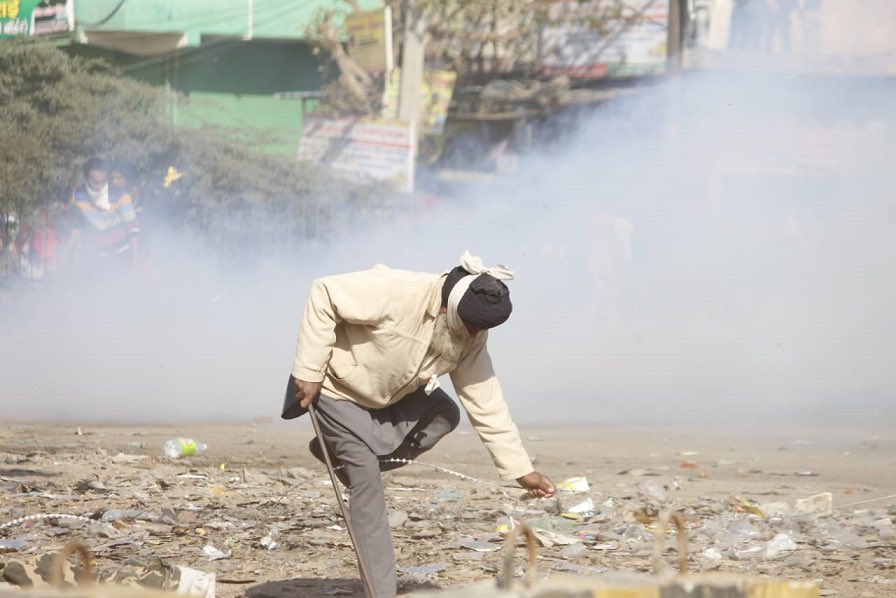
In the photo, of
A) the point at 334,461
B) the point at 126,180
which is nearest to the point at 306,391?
the point at 334,461

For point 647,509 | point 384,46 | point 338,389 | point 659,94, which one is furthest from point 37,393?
point 384,46

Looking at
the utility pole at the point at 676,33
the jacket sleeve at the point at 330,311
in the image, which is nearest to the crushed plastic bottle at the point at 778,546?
the jacket sleeve at the point at 330,311

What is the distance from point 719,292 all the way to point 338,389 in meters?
9.68

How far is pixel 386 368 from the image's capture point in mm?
4750

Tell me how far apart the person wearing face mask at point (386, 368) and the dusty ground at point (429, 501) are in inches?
31.0

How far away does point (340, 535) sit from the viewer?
639 cm

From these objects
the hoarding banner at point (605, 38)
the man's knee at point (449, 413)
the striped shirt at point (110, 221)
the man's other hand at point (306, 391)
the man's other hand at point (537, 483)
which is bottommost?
the striped shirt at point (110, 221)

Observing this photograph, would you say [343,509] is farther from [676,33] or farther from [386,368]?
[676,33]

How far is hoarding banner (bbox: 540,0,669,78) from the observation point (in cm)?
2031

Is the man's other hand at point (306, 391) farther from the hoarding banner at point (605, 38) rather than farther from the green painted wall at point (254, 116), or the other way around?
the green painted wall at point (254, 116)

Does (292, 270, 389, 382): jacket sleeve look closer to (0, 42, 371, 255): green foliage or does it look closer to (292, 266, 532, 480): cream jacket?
(292, 266, 532, 480): cream jacket

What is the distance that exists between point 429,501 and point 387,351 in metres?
2.77

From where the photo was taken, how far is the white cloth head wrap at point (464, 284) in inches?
179

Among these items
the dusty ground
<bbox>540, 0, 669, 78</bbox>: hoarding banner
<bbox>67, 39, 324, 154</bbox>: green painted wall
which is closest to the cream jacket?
the dusty ground
